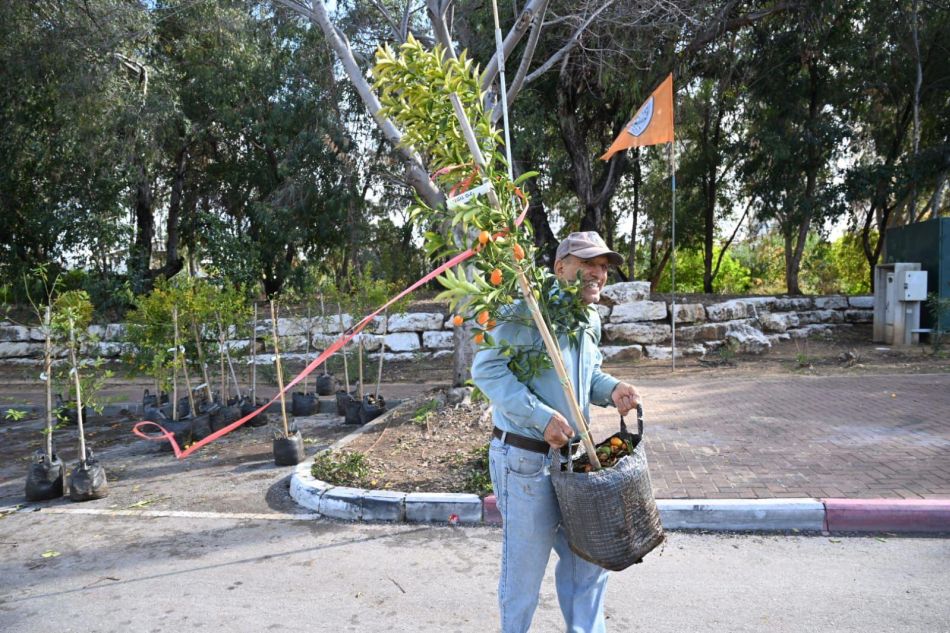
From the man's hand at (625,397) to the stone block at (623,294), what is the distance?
37.5 ft

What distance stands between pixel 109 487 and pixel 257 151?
12.6 metres

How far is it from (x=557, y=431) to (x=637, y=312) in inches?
471

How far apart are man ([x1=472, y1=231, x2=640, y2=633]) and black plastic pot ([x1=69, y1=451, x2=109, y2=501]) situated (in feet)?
15.4

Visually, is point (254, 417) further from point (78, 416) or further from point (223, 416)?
point (78, 416)

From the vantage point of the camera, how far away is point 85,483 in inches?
222

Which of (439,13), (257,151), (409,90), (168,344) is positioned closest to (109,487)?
(168,344)

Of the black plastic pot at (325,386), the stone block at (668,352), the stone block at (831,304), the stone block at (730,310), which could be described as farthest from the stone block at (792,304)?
the black plastic pot at (325,386)

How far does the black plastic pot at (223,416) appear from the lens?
788 centimetres

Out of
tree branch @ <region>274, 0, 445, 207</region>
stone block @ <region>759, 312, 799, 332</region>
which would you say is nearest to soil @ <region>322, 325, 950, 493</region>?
stone block @ <region>759, 312, 799, 332</region>

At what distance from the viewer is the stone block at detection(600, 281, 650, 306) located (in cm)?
1399

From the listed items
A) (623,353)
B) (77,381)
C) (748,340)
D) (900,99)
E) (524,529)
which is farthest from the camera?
(900,99)

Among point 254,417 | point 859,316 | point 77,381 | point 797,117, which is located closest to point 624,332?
point 859,316

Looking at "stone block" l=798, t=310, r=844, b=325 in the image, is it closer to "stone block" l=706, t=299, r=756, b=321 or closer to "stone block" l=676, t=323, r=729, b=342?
"stone block" l=706, t=299, r=756, b=321

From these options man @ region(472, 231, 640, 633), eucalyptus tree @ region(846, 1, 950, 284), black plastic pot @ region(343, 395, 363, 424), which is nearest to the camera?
man @ region(472, 231, 640, 633)
